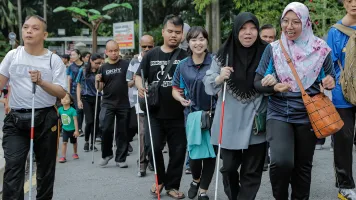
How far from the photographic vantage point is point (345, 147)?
5758mm

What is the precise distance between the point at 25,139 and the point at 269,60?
92.1 inches

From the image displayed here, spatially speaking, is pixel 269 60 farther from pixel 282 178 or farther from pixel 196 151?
pixel 196 151

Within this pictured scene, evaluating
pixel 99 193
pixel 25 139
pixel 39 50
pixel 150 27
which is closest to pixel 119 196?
pixel 99 193

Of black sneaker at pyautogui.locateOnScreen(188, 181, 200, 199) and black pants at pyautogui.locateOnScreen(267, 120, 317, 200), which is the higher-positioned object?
black pants at pyautogui.locateOnScreen(267, 120, 317, 200)

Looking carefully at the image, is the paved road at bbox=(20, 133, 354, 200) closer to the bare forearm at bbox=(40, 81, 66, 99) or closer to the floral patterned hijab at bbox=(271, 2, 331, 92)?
the bare forearm at bbox=(40, 81, 66, 99)

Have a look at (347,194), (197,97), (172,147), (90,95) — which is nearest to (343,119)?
(347,194)

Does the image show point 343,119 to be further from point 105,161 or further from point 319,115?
point 105,161

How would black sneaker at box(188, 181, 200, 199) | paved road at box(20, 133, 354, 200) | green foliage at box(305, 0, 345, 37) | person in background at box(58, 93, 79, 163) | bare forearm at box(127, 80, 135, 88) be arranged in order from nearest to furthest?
1. black sneaker at box(188, 181, 200, 199)
2. paved road at box(20, 133, 354, 200)
3. bare forearm at box(127, 80, 135, 88)
4. person in background at box(58, 93, 79, 163)
5. green foliage at box(305, 0, 345, 37)

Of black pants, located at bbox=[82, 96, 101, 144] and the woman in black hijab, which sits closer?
the woman in black hijab

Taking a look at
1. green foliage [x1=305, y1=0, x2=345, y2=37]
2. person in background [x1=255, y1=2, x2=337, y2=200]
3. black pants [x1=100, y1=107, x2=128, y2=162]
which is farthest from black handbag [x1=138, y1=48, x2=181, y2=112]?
green foliage [x1=305, y1=0, x2=345, y2=37]

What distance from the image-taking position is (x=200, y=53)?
6.05m

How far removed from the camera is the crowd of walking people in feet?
15.5

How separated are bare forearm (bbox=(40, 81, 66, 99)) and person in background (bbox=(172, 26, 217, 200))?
4.75 feet

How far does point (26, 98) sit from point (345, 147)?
3202 millimetres
